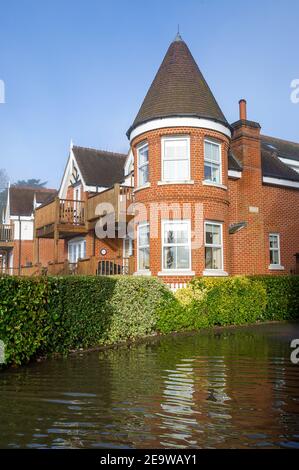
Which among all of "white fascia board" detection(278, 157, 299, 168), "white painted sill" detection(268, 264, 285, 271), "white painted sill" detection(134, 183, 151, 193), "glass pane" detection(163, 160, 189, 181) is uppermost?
"white fascia board" detection(278, 157, 299, 168)

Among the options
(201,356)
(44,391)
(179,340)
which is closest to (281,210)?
(179,340)

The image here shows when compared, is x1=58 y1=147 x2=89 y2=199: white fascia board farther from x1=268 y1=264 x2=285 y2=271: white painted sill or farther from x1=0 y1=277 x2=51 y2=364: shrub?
x1=0 y1=277 x2=51 y2=364: shrub

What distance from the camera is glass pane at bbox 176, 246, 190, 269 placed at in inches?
588

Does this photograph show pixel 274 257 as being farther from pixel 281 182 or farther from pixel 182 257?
pixel 182 257

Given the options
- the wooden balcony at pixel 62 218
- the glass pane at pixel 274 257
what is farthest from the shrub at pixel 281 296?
the wooden balcony at pixel 62 218

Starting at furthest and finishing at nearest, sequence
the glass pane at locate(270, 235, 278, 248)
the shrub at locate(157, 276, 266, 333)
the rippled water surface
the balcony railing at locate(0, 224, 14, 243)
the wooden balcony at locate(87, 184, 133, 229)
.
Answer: the balcony railing at locate(0, 224, 14, 243)
the glass pane at locate(270, 235, 278, 248)
the wooden balcony at locate(87, 184, 133, 229)
the shrub at locate(157, 276, 266, 333)
the rippled water surface

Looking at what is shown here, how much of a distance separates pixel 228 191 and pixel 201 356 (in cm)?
972

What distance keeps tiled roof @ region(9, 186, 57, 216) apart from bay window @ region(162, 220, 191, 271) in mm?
21788

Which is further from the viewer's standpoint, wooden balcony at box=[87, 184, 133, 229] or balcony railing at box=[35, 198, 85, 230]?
balcony railing at box=[35, 198, 85, 230]

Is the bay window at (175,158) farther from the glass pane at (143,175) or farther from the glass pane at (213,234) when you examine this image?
the glass pane at (213,234)

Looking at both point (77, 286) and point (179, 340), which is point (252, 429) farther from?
point (179, 340)

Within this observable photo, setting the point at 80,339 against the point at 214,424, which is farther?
the point at 80,339

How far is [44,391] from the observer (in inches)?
242

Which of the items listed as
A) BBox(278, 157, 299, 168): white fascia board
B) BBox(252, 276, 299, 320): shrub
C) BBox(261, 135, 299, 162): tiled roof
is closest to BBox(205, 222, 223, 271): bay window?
BBox(252, 276, 299, 320): shrub
